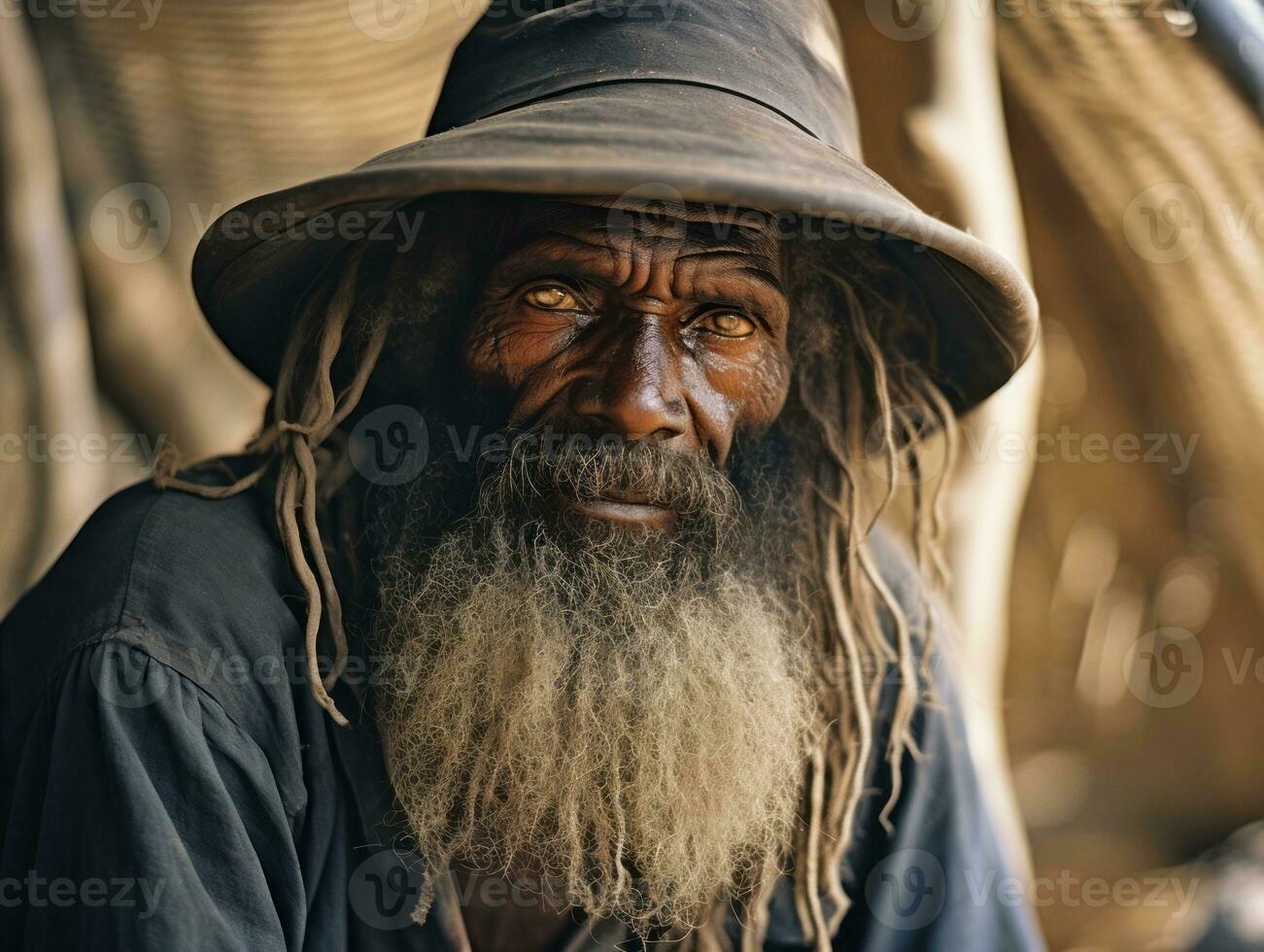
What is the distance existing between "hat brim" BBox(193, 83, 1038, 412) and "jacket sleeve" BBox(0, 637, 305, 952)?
1.93ft

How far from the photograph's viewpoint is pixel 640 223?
160cm

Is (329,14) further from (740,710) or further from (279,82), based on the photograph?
(740,710)

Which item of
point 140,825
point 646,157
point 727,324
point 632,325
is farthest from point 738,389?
point 140,825

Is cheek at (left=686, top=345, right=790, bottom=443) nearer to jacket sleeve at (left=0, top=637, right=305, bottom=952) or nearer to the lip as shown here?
the lip

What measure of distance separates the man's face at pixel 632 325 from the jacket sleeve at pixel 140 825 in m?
0.58

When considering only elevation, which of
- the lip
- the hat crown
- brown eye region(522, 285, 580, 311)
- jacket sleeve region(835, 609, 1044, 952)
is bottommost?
jacket sleeve region(835, 609, 1044, 952)

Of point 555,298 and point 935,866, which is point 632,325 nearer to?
point 555,298

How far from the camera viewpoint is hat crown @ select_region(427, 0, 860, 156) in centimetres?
155

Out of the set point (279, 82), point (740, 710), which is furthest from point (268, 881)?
point (279, 82)

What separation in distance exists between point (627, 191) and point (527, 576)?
561mm

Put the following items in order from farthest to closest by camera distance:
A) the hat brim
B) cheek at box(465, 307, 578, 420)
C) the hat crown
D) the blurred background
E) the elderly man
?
1. the blurred background
2. cheek at box(465, 307, 578, 420)
3. the hat crown
4. the elderly man
5. the hat brim

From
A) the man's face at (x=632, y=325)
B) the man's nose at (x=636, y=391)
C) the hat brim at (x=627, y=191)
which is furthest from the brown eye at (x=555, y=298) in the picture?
the hat brim at (x=627, y=191)

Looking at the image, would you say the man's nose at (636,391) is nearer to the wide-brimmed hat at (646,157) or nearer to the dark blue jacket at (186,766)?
the wide-brimmed hat at (646,157)

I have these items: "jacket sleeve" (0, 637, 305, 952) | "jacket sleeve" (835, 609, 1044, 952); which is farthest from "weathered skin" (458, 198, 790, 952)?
"jacket sleeve" (835, 609, 1044, 952)
